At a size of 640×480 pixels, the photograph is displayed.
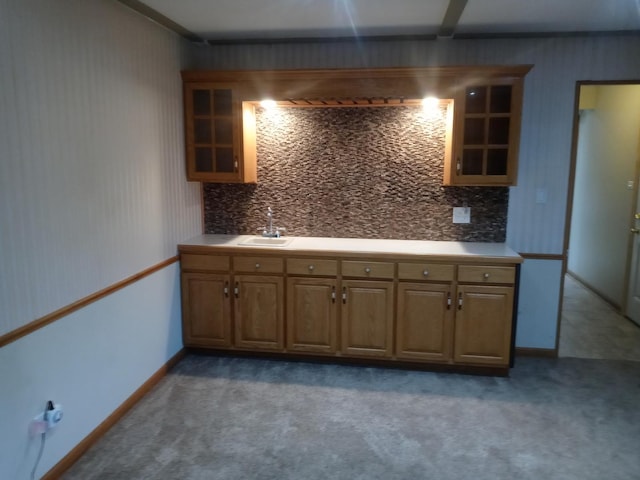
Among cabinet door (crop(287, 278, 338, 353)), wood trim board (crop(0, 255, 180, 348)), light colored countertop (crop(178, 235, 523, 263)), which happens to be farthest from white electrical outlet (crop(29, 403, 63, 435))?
cabinet door (crop(287, 278, 338, 353))

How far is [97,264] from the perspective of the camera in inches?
97.1

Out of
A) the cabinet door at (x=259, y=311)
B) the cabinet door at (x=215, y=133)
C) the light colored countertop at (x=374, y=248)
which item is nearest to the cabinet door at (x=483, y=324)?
the light colored countertop at (x=374, y=248)

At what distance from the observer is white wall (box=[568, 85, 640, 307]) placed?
450cm

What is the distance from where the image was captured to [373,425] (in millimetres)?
2619

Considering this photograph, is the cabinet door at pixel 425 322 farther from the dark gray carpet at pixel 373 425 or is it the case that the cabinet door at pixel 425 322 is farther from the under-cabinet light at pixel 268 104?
the under-cabinet light at pixel 268 104

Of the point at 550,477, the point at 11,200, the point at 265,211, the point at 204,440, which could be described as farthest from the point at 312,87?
Result: the point at 550,477

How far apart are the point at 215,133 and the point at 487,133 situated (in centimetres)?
197

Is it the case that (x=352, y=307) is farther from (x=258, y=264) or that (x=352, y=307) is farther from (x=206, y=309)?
(x=206, y=309)

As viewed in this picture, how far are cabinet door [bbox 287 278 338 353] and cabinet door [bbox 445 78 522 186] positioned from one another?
124 centimetres

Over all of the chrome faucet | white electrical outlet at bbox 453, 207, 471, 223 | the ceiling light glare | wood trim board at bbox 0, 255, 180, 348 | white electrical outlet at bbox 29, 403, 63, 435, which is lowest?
white electrical outlet at bbox 29, 403, 63, 435

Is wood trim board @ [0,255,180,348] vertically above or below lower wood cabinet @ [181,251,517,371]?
above

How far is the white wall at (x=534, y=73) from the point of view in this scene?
3.29 metres

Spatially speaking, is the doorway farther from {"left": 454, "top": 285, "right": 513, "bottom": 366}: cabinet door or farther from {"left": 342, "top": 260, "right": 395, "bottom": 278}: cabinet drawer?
{"left": 342, "top": 260, "right": 395, "bottom": 278}: cabinet drawer

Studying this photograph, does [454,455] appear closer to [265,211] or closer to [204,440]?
[204,440]
